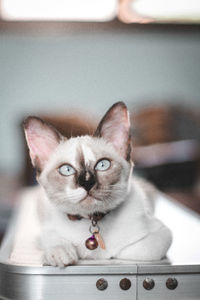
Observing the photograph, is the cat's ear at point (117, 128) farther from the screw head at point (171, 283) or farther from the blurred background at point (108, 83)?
the screw head at point (171, 283)

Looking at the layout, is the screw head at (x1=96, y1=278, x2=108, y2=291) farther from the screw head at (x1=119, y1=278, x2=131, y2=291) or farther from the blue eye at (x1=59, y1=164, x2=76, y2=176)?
the blue eye at (x1=59, y1=164, x2=76, y2=176)

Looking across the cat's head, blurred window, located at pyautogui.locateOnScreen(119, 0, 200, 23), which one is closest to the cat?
the cat's head

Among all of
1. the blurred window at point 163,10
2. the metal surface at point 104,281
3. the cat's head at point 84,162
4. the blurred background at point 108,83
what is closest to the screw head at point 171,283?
the metal surface at point 104,281

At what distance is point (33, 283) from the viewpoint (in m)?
0.60

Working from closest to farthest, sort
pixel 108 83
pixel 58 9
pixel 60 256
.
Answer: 1. pixel 60 256
2. pixel 108 83
3. pixel 58 9

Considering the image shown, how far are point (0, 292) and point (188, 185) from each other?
164 centimetres

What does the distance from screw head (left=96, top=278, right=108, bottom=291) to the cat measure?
41 millimetres

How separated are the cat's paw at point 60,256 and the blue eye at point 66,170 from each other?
0.11 metres

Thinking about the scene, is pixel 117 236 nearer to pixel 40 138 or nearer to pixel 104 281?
pixel 104 281

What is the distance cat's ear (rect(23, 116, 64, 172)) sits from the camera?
62 cm

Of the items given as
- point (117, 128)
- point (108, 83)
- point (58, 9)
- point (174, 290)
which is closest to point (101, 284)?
point (174, 290)

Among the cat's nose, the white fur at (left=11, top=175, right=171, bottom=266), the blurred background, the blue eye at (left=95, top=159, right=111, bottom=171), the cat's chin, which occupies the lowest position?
the white fur at (left=11, top=175, right=171, bottom=266)

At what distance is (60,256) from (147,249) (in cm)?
14

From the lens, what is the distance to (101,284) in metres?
0.60
